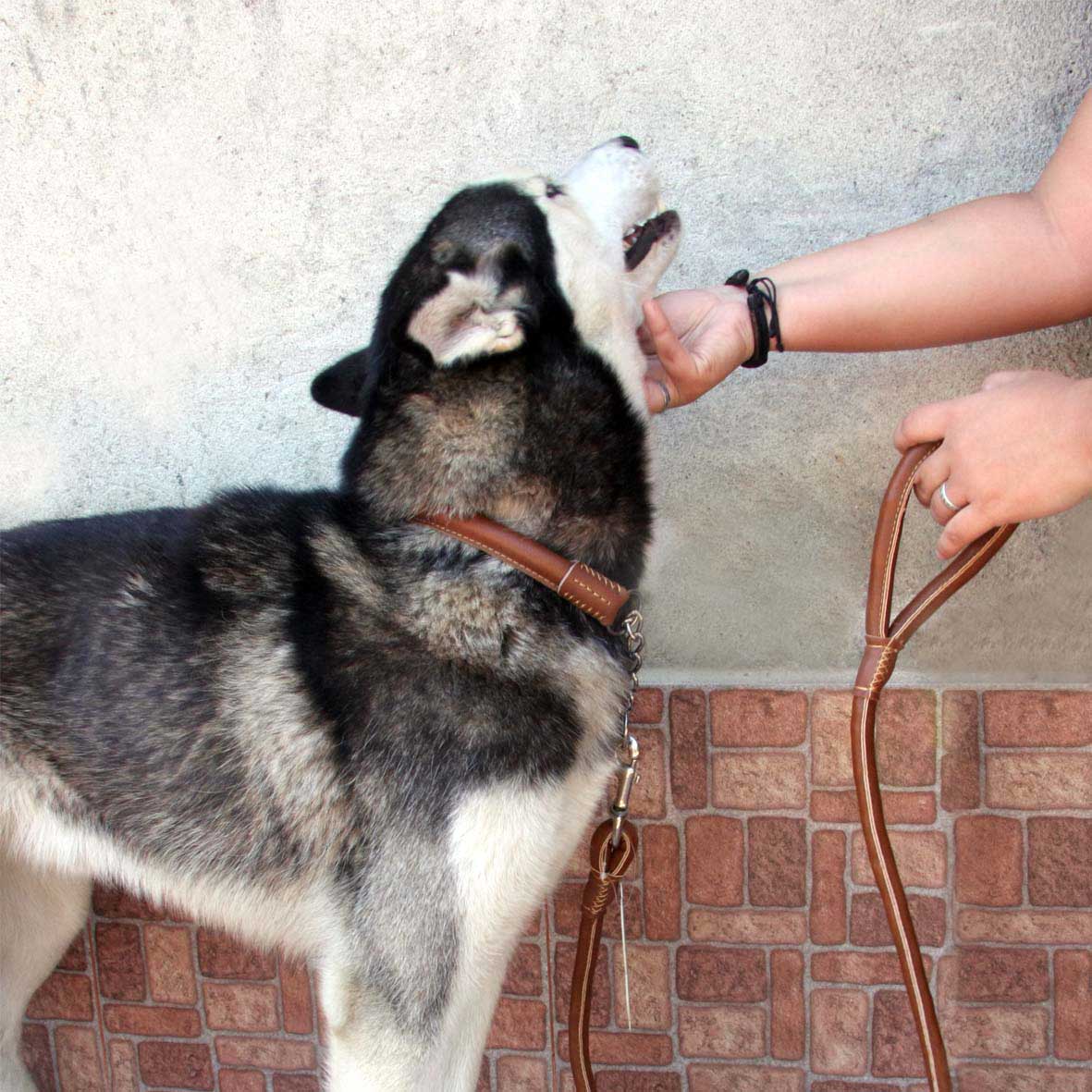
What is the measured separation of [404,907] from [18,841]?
42.9 inches

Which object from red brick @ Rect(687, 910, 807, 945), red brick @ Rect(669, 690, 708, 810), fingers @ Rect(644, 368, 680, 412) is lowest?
red brick @ Rect(687, 910, 807, 945)

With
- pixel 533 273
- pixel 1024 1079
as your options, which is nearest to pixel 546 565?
pixel 533 273

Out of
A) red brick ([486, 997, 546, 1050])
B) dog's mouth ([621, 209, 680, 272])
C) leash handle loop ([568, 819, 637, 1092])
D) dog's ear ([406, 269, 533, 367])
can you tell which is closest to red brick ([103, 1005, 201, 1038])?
red brick ([486, 997, 546, 1050])

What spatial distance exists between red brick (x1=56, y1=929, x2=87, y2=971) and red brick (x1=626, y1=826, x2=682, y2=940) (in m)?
1.78

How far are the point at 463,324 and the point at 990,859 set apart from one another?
7.01ft

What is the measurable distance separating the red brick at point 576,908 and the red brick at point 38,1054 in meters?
1.80

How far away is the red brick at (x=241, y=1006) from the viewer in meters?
3.11

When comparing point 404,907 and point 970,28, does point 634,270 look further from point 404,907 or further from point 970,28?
point 404,907

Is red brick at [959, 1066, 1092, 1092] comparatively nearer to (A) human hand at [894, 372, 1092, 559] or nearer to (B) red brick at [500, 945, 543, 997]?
(B) red brick at [500, 945, 543, 997]

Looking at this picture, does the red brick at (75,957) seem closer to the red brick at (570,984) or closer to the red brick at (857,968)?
the red brick at (570,984)

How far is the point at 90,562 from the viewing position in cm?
239

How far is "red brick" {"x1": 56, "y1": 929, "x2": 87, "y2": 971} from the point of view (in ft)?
10.4

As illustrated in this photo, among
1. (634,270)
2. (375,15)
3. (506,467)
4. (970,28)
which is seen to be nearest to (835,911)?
(506,467)

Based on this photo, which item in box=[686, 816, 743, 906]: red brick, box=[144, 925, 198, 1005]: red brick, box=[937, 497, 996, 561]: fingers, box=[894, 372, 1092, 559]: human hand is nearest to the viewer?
box=[894, 372, 1092, 559]: human hand
